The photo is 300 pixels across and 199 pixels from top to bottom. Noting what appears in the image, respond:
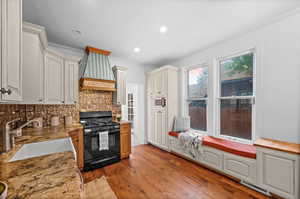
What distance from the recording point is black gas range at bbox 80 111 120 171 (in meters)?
2.43

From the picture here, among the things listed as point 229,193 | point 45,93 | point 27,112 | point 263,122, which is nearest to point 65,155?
point 45,93

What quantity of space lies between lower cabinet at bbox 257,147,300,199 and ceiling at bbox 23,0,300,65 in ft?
6.63

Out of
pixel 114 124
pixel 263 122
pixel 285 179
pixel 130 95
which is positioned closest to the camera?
pixel 285 179

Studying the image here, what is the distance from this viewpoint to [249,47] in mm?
2287

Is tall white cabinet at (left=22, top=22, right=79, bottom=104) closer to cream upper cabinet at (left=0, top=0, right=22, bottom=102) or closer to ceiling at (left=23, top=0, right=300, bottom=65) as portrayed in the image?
ceiling at (left=23, top=0, right=300, bottom=65)

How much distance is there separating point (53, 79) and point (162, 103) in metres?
2.57

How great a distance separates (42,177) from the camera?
78 centimetres

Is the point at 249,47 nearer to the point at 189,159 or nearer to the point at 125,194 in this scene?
the point at 189,159

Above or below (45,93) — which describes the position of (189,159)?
below

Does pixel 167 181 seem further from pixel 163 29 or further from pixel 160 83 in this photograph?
pixel 163 29

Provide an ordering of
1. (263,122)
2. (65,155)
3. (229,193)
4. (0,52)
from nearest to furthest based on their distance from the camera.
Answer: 1. (0,52)
2. (65,155)
3. (229,193)
4. (263,122)

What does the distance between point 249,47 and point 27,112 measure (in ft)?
14.3

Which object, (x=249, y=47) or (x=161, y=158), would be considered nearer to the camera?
(x=249, y=47)

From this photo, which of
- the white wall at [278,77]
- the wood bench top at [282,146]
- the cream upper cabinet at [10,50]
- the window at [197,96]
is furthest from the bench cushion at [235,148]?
the cream upper cabinet at [10,50]
